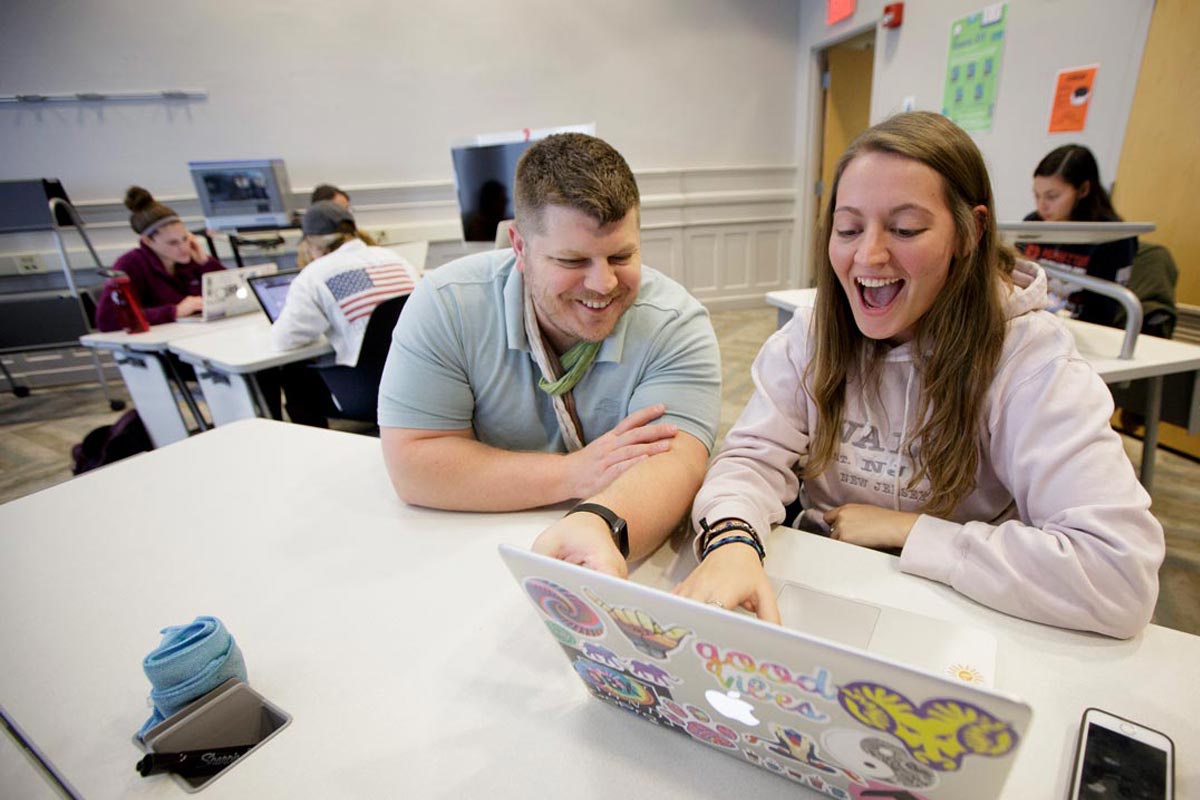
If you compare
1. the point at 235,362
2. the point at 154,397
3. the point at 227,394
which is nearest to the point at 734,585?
the point at 235,362

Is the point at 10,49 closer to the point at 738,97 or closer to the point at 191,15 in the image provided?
the point at 191,15

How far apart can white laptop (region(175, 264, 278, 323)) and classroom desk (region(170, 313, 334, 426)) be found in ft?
1.15

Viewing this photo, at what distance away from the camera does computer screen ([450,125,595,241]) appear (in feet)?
8.77

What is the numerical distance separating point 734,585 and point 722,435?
2.21m

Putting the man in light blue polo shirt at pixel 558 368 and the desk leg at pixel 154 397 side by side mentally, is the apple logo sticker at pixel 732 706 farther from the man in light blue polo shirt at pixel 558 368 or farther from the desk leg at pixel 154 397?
the desk leg at pixel 154 397

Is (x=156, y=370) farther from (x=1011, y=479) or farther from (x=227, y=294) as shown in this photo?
(x=1011, y=479)

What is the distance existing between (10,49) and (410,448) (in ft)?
15.7

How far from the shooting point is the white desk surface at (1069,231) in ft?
4.03

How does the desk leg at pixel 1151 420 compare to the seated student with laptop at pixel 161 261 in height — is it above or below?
below

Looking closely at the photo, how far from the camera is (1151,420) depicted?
5.26 ft

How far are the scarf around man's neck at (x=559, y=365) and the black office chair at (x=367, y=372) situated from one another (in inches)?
40.9

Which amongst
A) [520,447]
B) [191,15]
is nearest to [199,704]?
[520,447]

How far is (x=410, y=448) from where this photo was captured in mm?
991

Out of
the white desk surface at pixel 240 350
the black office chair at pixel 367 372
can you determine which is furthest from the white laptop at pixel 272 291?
the black office chair at pixel 367 372
